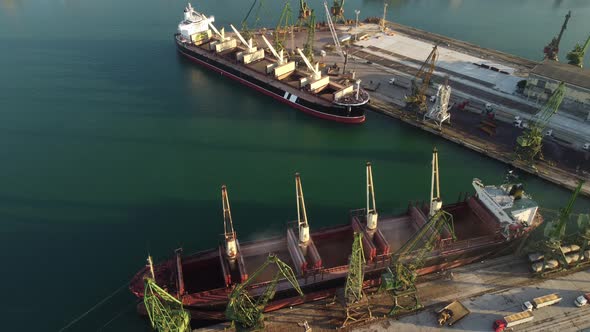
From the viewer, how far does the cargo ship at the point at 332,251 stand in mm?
35969

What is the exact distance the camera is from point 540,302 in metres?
35.4

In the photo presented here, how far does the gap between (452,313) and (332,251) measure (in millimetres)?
12473

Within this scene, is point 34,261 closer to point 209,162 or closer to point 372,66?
point 209,162

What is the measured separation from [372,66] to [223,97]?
3027 cm

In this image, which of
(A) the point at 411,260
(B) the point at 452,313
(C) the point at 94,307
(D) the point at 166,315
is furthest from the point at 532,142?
(C) the point at 94,307

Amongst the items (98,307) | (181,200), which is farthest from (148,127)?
(98,307)

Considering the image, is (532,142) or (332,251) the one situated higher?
(532,142)

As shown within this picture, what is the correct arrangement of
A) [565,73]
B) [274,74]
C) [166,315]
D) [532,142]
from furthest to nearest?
1. [274,74]
2. [565,73]
3. [532,142]
4. [166,315]

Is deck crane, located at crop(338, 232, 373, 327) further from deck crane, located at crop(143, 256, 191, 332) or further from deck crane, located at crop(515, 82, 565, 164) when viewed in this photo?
deck crane, located at crop(515, 82, 565, 164)

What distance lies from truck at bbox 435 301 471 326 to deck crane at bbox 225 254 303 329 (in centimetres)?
1205

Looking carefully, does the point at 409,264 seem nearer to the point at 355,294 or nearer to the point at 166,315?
the point at 355,294

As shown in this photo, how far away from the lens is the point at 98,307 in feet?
126

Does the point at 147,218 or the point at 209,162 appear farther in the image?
the point at 209,162

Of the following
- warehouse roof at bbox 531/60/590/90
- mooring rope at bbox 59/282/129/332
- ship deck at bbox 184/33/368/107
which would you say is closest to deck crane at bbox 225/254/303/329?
mooring rope at bbox 59/282/129/332
